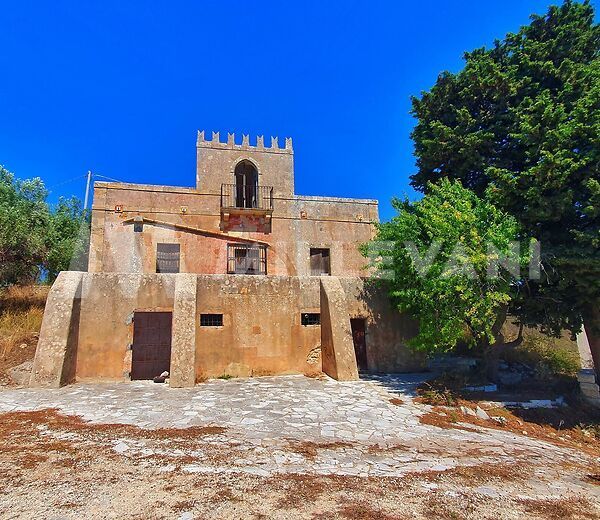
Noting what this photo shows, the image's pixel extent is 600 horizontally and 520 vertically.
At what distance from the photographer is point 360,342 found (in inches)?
564

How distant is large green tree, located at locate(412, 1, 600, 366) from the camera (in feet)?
28.3

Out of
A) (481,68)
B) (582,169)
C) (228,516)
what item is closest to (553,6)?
(481,68)

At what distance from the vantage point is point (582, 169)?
8.65 metres

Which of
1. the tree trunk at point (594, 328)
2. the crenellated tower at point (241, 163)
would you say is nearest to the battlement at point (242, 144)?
the crenellated tower at point (241, 163)

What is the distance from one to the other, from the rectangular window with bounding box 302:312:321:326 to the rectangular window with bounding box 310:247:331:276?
7011 millimetres

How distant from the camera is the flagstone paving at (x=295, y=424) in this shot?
504cm

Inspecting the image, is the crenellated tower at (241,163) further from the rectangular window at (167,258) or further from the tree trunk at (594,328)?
the tree trunk at (594,328)

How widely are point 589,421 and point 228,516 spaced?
9.21m

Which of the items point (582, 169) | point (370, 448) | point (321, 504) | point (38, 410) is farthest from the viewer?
point (582, 169)

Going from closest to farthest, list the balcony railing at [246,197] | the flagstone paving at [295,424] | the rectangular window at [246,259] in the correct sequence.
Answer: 1. the flagstone paving at [295,424]
2. the rectangular window at [246,259]
3. the balcony railing at [246,197]

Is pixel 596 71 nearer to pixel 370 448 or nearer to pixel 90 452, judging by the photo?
pixel 370 448

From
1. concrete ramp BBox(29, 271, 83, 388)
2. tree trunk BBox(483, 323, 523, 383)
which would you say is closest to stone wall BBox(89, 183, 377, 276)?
concrete ramp BBox(29, 271, 83, 388)

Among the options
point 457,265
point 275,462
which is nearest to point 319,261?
point 457,265

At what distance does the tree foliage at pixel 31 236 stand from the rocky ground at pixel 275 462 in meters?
8.09
